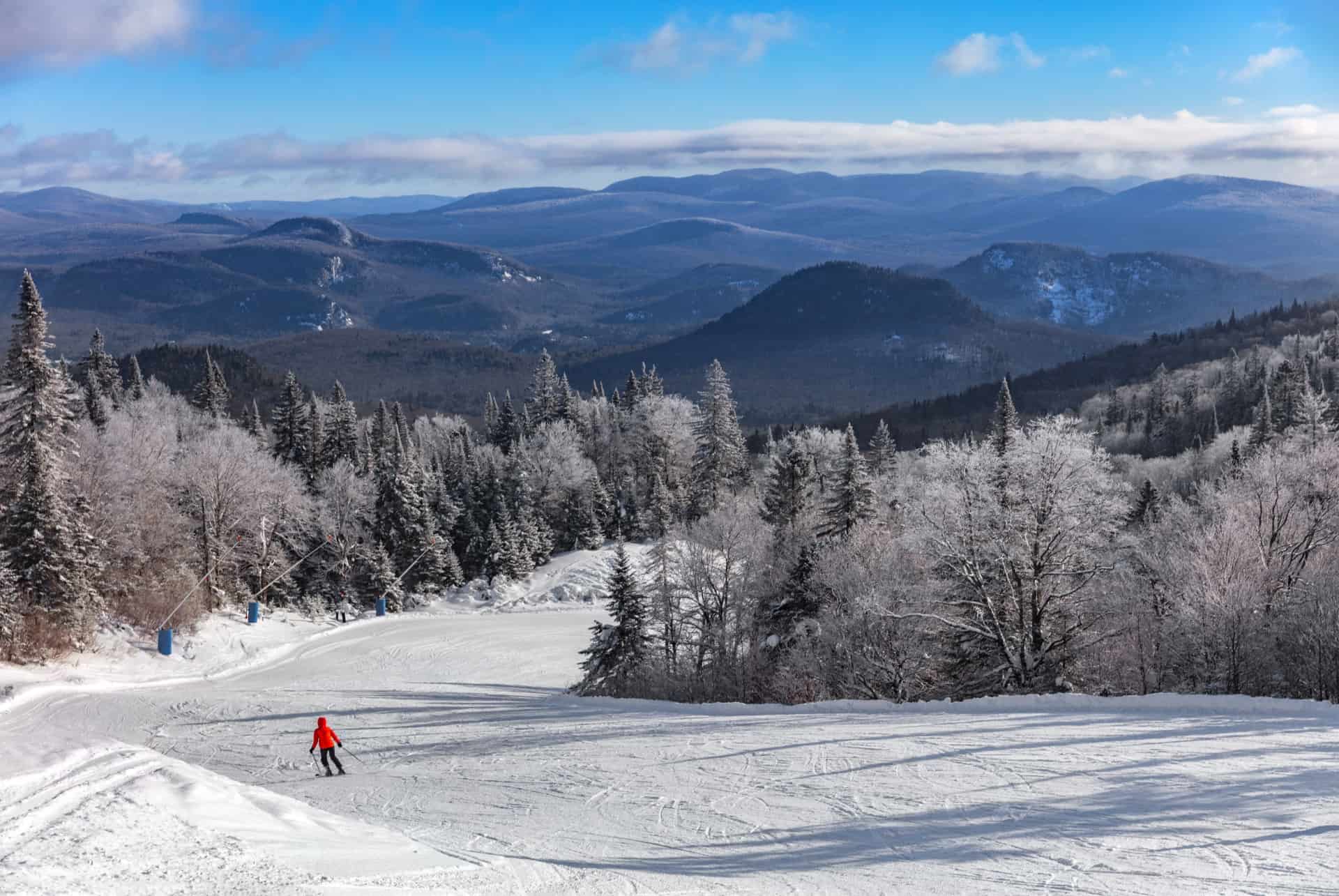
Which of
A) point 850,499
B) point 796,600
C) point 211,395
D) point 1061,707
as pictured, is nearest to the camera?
point 1061,707

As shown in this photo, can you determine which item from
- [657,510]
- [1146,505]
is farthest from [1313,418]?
[657,510]

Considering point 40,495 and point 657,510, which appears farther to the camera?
point 657,510

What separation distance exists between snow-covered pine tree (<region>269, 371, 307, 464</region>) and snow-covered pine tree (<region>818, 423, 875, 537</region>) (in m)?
42.9

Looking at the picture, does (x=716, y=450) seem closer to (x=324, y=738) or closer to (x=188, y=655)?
(x=188, y=655)

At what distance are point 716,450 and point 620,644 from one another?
42.9 metres

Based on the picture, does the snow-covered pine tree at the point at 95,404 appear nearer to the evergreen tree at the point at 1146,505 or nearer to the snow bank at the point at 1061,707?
the snow bank at the point at 1061,707

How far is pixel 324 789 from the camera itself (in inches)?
776

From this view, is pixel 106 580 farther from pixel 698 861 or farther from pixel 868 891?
pixel 868 891

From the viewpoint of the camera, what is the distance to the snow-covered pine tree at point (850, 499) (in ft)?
146

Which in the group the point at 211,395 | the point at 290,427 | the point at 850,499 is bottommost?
the point at 850,499

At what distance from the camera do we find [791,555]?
41844 millimetres

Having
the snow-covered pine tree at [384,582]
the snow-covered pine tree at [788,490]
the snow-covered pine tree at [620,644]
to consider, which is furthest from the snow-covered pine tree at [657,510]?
the snow-covered pine tree at [620,644]

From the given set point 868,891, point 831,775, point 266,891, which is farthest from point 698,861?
point 266,891

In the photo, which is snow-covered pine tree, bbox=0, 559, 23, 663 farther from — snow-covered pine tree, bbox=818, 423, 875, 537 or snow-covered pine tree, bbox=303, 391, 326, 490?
snow-covered pine tree, bbox=303, 391, 326, 490
